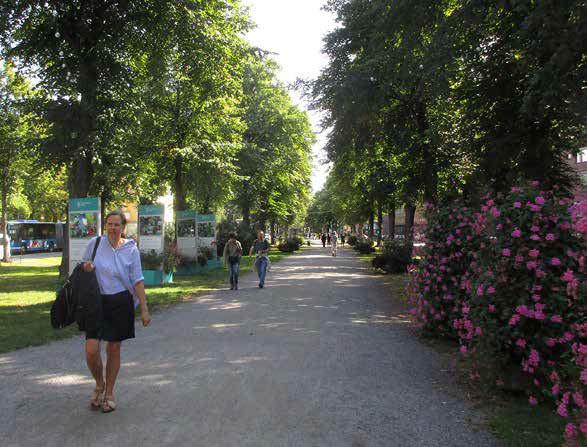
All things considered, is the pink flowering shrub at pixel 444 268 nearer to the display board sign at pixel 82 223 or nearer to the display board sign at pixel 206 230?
the display board sign at pixel 82 223

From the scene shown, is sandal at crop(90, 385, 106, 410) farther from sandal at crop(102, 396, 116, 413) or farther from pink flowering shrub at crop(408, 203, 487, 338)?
pink flowering shrub at crop(408, 203, 487, 338)

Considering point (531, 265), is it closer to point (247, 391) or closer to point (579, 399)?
point (579, 399)

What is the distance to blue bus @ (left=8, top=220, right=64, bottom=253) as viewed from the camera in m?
47.1

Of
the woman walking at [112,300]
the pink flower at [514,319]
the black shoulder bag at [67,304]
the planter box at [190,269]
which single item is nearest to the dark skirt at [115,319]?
the woman walking at [112,300]

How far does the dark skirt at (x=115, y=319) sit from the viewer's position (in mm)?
4525

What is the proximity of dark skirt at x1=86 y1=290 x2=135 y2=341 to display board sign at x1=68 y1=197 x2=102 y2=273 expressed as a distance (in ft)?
30.6

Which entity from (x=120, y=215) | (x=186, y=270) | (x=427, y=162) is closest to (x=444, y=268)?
(x=120, y=215)

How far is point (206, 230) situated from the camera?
23.0m

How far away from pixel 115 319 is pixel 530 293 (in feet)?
12.2

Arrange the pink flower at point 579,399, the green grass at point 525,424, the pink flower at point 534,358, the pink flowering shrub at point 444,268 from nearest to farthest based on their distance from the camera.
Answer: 1. the pink flower at point 579,399
2. the green grass at point 525,424
3. the pink flower at point 534,358
4. the pink flowering shrub at point 444,268

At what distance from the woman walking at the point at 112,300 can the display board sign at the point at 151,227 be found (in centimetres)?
1267

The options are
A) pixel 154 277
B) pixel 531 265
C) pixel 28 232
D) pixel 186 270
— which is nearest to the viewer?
pixel 531 265

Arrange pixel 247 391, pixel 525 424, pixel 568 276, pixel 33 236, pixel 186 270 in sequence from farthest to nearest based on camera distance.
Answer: pixel 33 236
pixel 186 270
pixel 247 391
pixel 525 424
pixel 568 276

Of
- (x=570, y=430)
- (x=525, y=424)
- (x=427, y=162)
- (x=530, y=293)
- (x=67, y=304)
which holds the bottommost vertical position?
(x=525, y=424)
